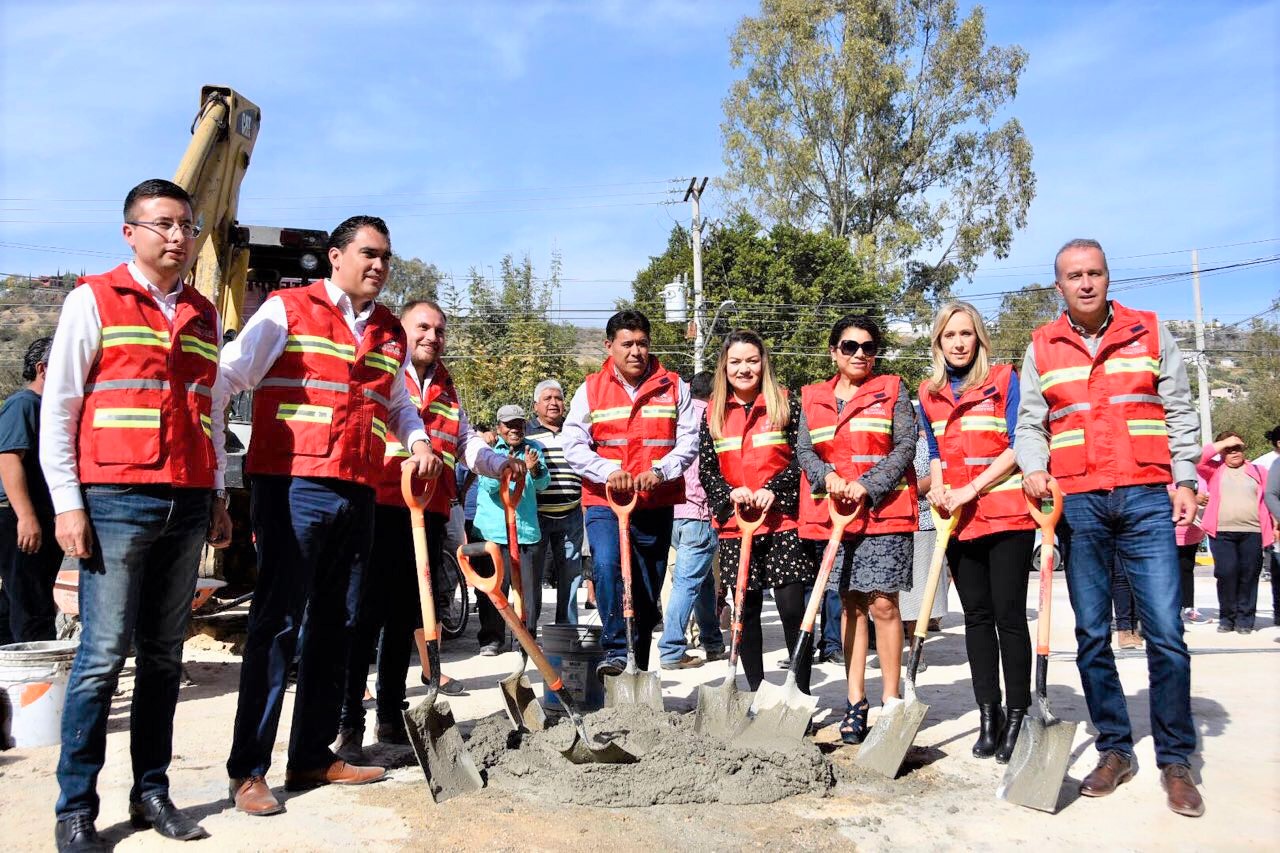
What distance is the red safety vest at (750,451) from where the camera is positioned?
5156 millimetres

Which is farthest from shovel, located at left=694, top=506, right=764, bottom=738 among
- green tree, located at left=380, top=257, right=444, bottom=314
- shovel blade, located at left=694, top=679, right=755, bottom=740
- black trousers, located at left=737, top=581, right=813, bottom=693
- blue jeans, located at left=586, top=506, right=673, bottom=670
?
green tree, located at left=380, top=257, right=444, bottom=314

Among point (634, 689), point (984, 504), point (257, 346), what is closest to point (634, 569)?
point (634, 689)

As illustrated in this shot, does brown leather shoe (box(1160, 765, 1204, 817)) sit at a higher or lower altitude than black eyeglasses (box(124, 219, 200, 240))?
lower

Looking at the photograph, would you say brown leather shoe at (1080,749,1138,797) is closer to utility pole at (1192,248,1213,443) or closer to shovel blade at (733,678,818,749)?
shovel blade at (733,678,818,749)

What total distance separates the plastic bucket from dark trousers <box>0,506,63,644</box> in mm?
2735

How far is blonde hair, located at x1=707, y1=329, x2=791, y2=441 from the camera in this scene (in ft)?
16.9

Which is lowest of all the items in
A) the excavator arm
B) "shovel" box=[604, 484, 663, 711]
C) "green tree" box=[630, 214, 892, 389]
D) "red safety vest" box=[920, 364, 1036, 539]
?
"shovel" box=[604, 484, 663, 711]

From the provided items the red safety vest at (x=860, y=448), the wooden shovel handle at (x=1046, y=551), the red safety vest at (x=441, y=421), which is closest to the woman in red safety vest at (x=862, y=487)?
the red safety vest at (x=860, y=448)

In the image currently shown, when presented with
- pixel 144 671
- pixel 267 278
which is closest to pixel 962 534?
pixel 144 671

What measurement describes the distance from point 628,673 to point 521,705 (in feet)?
1.78

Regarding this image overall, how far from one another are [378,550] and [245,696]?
3.83 feet

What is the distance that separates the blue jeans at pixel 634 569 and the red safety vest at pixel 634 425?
9 cm

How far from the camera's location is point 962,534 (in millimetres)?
4621

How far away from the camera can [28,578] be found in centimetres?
548
